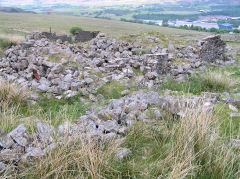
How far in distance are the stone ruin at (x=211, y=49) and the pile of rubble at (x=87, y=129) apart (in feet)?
21.5

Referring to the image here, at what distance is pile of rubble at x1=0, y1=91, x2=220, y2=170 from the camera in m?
2.41

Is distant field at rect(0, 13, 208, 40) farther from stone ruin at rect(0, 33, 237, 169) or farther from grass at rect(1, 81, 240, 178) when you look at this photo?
grass at rect(1, 81, 240, 178)

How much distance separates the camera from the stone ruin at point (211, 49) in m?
11.0

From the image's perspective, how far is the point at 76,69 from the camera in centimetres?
778

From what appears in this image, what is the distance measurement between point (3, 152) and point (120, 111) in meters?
2.08

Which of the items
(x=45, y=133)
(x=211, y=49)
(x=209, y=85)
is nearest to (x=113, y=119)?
(x=45, y=133)

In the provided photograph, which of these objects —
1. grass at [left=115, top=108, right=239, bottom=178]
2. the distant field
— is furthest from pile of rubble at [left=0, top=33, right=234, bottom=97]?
the distant field

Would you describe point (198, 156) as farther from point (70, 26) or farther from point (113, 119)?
point (70, 26)

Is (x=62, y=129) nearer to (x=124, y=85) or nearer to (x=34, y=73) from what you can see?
(x=124, y=85)

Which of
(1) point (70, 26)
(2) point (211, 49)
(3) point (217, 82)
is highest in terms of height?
(1) point (70, 26)

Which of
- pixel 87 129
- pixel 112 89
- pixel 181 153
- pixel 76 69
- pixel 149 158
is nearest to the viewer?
pixel 181 153

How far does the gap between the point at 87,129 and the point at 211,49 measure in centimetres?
989

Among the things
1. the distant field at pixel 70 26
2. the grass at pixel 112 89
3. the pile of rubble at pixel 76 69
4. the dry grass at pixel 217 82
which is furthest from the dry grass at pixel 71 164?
the distant field at pixel 70 26

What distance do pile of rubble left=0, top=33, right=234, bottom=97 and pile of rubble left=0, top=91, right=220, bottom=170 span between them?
1.91 m
